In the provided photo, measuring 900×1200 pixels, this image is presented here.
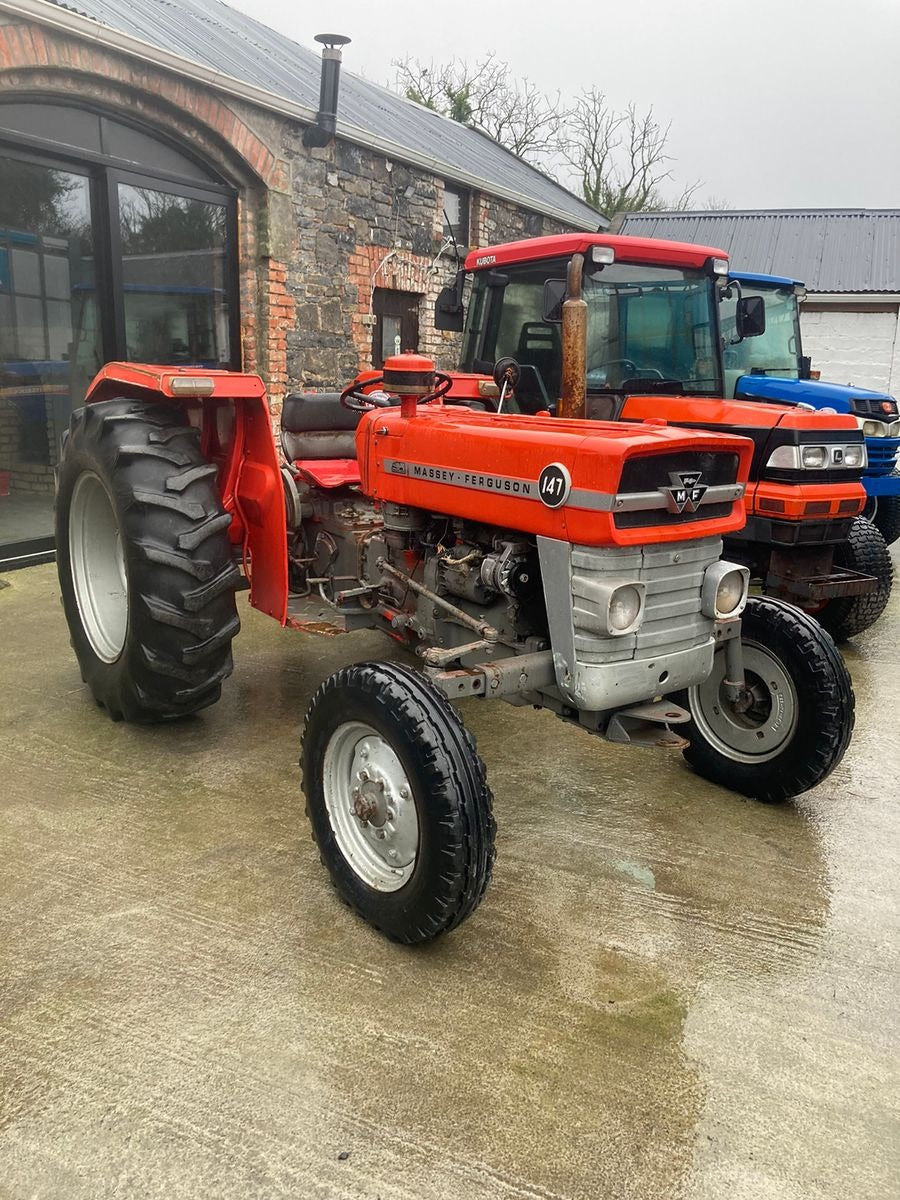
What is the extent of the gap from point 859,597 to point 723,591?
9.18ft

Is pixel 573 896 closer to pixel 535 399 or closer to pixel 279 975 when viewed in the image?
pixel 279 975

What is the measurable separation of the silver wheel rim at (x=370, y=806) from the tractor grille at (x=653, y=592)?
0.60 meters

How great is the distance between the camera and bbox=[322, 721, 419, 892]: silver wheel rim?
2385 mm

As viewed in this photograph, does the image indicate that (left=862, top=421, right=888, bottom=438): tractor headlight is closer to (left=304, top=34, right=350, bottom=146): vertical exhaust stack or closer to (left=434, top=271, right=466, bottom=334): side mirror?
(left=434, top=271, right=466, bottom=334): side mirror

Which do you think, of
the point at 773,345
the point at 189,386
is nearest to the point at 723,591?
the point at 189,386

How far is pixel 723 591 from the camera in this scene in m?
2.79

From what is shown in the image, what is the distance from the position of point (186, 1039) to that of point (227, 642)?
60.0 inches

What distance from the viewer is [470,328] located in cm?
488

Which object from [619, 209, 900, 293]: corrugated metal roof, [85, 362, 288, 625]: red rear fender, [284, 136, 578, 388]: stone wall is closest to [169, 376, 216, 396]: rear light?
[85, 362, 288, 625]: red rear fender

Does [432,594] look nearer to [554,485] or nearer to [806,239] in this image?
[554,485]

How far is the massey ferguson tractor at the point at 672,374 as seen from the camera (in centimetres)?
432

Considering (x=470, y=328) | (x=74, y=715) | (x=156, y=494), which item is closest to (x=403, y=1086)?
(x=156, y=494)

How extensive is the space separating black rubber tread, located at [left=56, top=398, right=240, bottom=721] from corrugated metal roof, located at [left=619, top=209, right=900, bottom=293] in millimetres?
12648

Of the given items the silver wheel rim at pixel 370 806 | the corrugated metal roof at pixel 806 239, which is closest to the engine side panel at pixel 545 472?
the silver wheel rim at pixel 370 806
